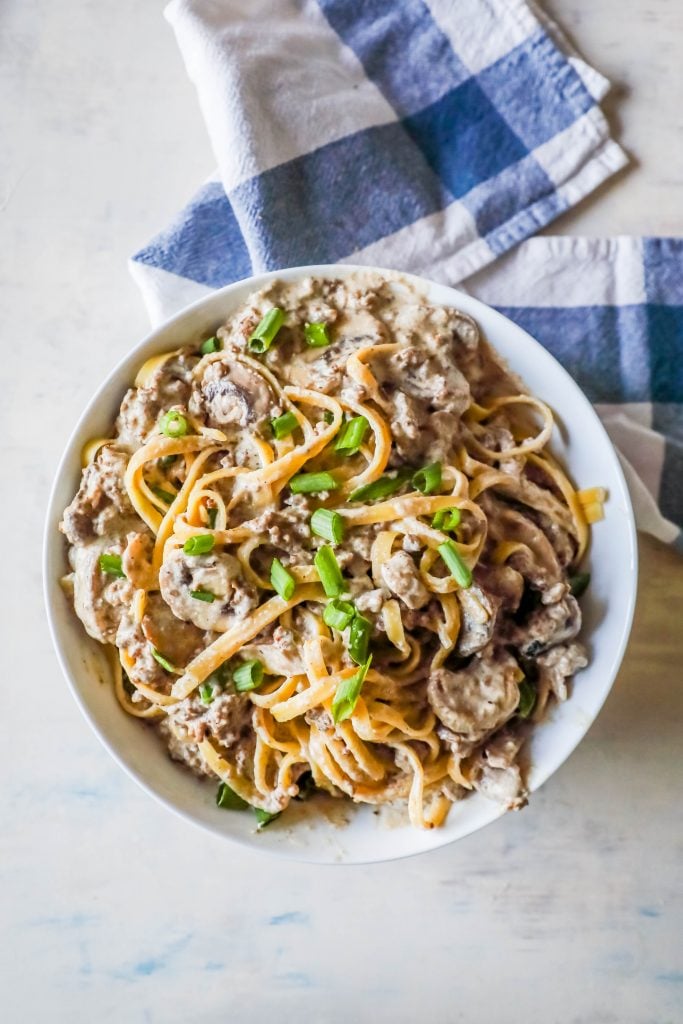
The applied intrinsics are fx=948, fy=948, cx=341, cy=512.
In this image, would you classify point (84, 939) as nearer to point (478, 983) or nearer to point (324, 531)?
point (478, 983)

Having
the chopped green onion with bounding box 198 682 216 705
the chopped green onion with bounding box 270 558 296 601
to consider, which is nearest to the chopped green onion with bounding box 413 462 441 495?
the chopped green onion with bounding box 270 558 296 601

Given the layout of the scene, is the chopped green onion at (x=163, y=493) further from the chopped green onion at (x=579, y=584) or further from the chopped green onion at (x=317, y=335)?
the chopped green onion at (x=579, y=584)

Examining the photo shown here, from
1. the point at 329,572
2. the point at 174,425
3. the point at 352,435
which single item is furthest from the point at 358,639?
the point at 174,425

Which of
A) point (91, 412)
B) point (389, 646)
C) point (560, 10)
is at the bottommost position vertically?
point (389, 646)

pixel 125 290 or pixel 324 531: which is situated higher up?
pixel 125 290

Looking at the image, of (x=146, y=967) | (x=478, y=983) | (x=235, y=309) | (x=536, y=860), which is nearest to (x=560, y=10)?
(x=235, y=309)

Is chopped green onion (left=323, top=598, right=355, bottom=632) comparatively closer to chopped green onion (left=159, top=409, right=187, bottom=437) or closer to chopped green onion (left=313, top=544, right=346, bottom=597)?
chopped green onion (left=313, top=544, right=346, bottom=597)
